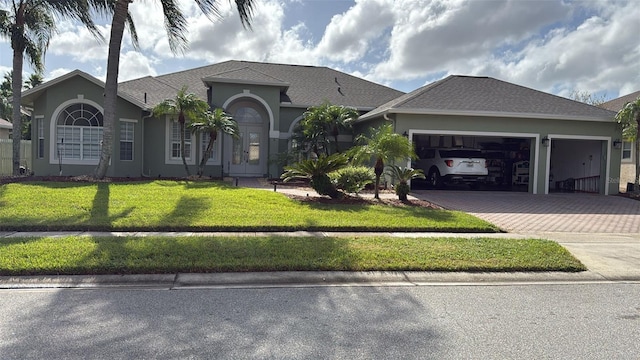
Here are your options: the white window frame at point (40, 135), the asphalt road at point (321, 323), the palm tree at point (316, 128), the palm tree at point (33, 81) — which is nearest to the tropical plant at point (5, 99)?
the palm tree at point (33, 81)

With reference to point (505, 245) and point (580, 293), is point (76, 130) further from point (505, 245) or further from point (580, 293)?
point (580, 293)

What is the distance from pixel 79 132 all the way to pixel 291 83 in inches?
396

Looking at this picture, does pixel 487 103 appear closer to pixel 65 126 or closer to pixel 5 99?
pixel 65 126

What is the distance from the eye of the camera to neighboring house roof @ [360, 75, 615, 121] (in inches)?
607

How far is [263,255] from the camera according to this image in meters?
6.50

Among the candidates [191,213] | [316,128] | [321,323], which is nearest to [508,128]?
[316,128]

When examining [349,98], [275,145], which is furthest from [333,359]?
[349,98]

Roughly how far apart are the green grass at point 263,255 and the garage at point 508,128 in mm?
8210

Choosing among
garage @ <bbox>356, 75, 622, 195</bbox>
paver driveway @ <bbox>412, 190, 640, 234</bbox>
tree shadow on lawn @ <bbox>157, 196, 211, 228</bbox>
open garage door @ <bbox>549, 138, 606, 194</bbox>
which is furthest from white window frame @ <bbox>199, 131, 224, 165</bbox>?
open garage door @ <bbox>549, 138, 606, 194</bbox>

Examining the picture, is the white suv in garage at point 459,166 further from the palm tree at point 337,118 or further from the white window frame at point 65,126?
the white window frame at point 65,126

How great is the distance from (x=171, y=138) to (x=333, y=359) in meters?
16.5

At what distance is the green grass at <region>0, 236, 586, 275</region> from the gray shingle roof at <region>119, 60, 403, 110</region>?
12197 millimetres

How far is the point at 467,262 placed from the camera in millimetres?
6598

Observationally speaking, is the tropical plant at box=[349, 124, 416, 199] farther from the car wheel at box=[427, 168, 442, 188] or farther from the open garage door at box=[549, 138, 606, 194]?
the open garage door at box=[549, 138, 606, 194]
